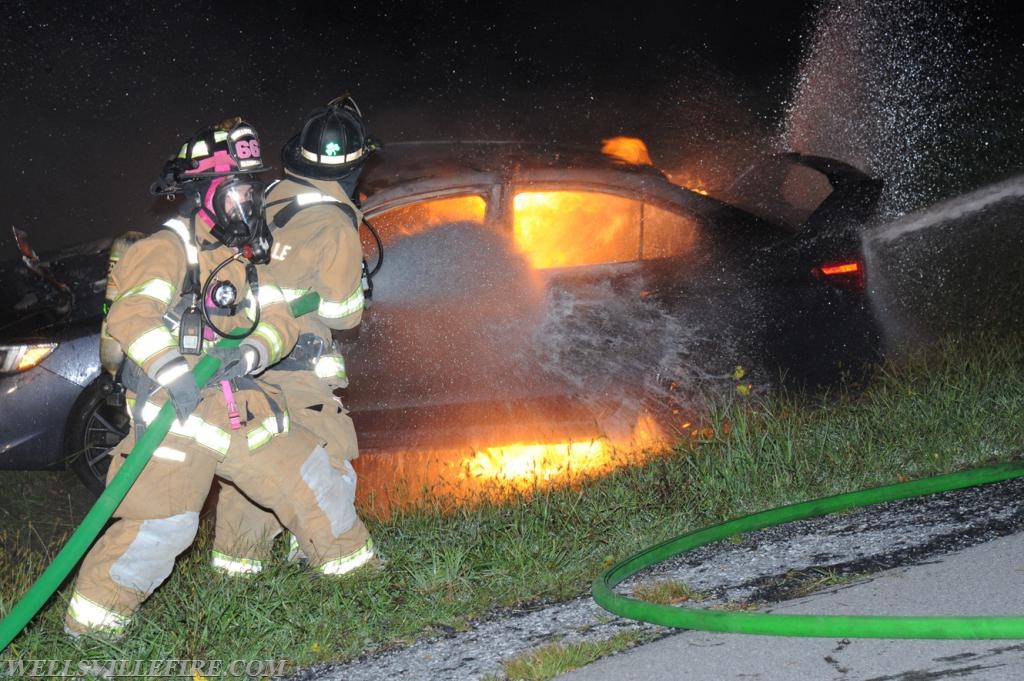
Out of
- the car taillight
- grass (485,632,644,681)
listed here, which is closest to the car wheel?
grass (485,632,644,681)

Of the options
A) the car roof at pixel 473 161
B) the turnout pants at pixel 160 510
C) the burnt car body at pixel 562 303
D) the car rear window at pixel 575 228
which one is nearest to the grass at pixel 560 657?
the turnout pants at pixel 160 510

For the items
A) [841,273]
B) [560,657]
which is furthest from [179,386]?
[841,273]

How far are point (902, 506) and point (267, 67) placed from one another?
29.2 ft

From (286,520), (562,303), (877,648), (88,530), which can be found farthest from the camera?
(562,303)

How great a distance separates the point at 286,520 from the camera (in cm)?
351

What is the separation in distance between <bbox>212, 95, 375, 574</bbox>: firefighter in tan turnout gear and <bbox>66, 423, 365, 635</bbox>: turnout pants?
0.59 ft

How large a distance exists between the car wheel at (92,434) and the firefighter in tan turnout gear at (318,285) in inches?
54.0

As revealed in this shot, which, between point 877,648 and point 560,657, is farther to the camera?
point 560,657

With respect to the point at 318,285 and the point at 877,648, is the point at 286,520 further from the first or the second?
the point at 877,648

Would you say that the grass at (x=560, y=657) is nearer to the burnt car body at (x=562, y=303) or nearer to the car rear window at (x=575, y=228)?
the burnt car body at (x=562, y=303)

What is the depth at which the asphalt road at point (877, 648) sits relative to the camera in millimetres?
2639

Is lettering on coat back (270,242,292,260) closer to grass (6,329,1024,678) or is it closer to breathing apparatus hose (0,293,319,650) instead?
breathing apparatus hose (0,293,319,650)

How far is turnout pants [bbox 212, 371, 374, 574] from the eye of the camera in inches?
141

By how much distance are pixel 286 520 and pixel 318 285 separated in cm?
77
